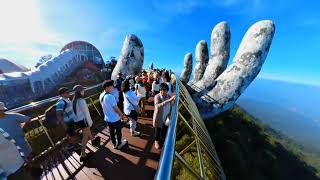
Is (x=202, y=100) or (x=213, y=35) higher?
(x=213, y=35)

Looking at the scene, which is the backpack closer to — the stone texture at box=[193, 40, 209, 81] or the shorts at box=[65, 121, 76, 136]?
the shorts at box=[65, 121, 76, 136]

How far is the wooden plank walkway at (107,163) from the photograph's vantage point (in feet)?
14.3

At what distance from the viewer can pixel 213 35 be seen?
14344 millimetres

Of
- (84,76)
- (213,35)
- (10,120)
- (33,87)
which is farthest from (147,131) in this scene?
(84,76)

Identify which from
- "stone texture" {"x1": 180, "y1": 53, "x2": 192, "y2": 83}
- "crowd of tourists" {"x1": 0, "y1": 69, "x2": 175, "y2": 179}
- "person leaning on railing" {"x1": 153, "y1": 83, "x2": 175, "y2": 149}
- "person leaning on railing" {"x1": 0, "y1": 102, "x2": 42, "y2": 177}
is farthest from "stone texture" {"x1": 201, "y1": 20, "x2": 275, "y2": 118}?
"stone texture" {"x1": 180, "y1": 53, "x2": 192, "y2": 83}

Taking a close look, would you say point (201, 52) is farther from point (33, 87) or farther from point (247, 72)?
point (33, 87)

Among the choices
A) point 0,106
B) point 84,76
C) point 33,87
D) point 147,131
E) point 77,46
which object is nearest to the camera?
point 0,106

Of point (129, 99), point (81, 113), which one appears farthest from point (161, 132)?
point (81, 113)

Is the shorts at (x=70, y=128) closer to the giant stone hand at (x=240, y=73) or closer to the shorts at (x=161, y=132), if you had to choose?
the shorts at (x=161, y=132)

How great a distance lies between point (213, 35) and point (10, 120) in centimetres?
1366

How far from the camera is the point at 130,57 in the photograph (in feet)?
55.5

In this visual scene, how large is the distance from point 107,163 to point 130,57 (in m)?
13.1

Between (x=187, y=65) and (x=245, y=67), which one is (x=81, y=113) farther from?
(x=187, y=65)

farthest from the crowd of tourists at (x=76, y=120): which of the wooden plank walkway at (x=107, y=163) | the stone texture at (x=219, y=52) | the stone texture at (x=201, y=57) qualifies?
the stone texture at (x=201, y=57)
